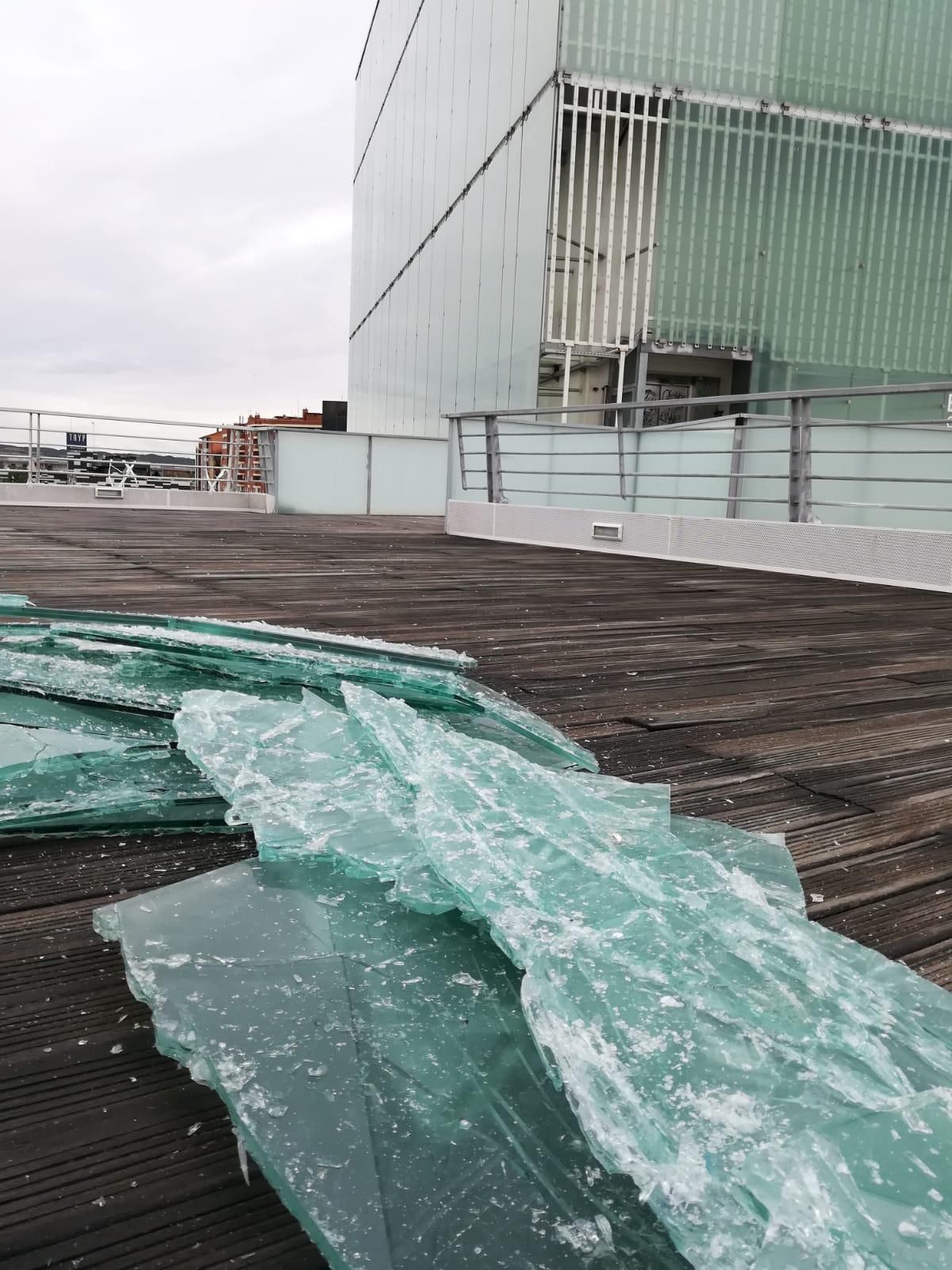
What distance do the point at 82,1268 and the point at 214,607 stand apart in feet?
8.47

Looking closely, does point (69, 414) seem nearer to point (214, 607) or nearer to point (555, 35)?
point (555, 35)

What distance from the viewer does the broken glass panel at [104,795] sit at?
1168 millimetres

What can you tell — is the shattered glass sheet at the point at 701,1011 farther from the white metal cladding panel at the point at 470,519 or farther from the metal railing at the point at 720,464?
the white metal cladding panel at the point at 470,519

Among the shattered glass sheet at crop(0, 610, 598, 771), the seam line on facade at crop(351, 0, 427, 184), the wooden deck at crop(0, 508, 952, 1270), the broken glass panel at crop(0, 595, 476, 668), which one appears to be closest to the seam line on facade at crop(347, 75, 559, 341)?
the seam line on facade at crop(351, 0, 427, 184)

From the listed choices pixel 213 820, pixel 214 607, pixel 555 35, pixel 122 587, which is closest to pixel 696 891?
pixel 213 820

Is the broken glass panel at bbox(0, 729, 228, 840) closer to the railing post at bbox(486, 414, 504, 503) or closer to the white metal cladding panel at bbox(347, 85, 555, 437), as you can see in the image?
the railing post at bbox(486, 414, 504, 503)

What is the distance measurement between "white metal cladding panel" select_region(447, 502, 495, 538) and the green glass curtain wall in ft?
17.3

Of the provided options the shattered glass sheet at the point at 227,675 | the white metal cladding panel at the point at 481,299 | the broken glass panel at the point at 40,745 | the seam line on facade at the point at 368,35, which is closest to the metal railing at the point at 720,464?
the white metal cladding panel at the point at 481,299

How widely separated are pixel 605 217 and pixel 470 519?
623cm

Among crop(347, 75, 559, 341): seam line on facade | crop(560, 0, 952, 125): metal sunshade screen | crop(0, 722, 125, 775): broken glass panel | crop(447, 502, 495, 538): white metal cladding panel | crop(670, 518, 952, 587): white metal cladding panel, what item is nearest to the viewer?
crop(0, 722, 125, 775): broken glass panel

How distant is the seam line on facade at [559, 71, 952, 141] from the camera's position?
1152 centimetres

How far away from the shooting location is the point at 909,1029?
780 millimetres

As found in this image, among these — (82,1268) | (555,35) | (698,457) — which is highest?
(555,35)

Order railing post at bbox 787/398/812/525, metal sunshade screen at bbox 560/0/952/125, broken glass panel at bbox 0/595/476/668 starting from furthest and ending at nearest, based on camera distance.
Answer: metal sunshade screen at bbox 560/0/952/125
railing post at bbox 787/398/812/525
broken glass panel at bbox 0/595/476/668
